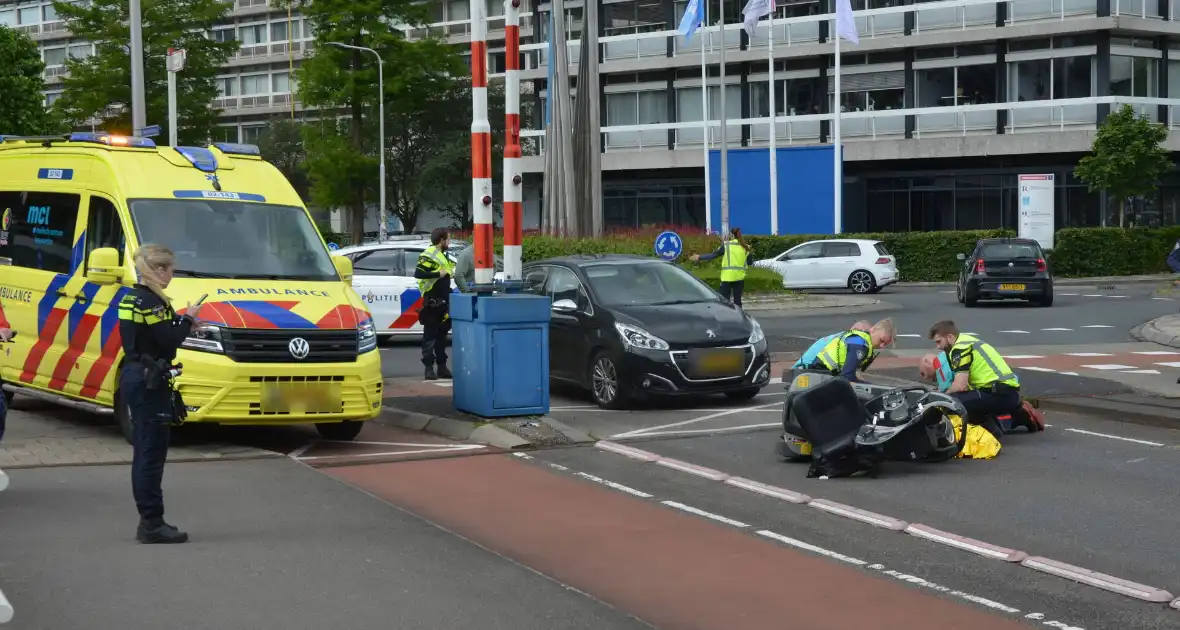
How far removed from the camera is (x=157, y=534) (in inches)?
323

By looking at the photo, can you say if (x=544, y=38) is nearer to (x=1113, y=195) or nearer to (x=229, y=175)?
(x=1113, y=195)

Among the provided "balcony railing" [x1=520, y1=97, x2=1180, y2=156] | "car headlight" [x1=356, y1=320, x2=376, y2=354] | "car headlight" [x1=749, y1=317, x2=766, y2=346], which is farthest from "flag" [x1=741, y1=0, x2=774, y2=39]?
"car headlight" [x1=356, y1=320, x2=376, y2=354]

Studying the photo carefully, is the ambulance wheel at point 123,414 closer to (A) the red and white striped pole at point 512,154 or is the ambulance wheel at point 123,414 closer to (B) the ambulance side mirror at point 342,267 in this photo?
(B) the ambulance side mirror at point 342,267

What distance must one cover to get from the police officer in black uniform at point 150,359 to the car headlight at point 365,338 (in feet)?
12.3

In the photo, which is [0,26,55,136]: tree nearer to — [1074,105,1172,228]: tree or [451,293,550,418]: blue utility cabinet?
[1074,105,1172,228]: tree

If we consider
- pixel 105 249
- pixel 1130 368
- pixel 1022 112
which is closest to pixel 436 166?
pixel 1022 112

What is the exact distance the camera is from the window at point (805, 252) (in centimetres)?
3925

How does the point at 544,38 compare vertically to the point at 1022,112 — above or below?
above

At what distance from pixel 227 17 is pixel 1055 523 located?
77.4 meters

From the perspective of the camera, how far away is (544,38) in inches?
2367

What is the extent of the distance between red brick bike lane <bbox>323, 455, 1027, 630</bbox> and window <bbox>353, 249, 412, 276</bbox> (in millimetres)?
10462

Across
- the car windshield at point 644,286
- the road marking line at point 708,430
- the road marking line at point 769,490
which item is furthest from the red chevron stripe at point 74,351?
the road marking line at point 769,490

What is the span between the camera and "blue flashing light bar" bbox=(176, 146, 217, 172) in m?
12.9

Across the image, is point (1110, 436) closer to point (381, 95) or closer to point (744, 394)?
point (744, 394)
